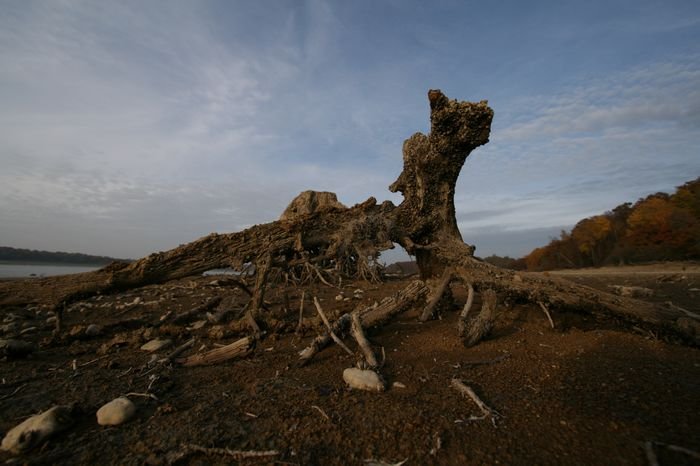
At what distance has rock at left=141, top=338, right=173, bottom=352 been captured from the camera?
15.7 feet

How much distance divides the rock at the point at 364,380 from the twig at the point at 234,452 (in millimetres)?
1250

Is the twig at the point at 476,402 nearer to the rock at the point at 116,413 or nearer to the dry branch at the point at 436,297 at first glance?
the dry branch at the point at 436,297

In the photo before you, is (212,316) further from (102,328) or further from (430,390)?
(430,390)

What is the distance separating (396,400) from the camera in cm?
298

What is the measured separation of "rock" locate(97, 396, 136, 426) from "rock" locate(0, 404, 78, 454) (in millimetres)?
218

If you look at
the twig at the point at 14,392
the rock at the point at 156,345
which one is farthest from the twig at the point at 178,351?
the twig at the point at 14,392

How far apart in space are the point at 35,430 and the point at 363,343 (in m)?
3.10

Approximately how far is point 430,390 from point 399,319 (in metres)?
2.80

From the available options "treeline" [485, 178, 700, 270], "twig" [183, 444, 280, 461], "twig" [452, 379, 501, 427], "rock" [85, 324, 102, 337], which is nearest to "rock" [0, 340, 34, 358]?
"rock" [85, 324, 102, 337]

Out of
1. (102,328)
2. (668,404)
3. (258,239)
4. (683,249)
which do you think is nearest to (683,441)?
(668,404)

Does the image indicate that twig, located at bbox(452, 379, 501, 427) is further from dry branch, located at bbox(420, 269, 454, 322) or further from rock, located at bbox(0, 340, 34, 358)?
rock, located at bbox(0, 340, 34, 358)

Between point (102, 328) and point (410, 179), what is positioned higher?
point (410, 179)

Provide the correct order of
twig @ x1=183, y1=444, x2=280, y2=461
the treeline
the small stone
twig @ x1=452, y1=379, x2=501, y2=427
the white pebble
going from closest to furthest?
twig @ x1=183, y1=444, x2=280, y2=461, twig @ x1=452, y1=379, x2=501, y2=427, the white pebble, the small stone, the treeline

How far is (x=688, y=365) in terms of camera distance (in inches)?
139
